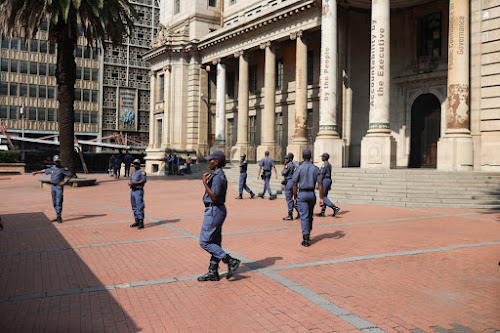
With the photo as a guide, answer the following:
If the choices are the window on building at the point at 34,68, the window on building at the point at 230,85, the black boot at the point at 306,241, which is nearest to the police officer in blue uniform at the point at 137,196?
the black boot at the point at 306,241

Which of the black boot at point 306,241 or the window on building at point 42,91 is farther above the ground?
the window on building at point 42,91

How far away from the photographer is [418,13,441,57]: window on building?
78.0 ft

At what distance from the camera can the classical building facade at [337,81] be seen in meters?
18.9

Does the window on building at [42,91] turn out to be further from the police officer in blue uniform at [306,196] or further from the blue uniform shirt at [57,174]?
the police officer in blue uniform at [306,196]

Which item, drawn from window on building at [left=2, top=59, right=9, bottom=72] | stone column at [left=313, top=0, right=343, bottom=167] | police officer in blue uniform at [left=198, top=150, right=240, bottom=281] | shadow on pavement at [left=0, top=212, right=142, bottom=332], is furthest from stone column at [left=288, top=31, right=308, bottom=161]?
window on building at [left=2, top=59, right=9, bottom=72]

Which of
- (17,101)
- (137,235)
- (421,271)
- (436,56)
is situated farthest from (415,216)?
(17,101)

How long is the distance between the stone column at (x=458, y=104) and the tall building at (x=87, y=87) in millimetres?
44903

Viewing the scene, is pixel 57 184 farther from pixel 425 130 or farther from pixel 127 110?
pixel 127 110

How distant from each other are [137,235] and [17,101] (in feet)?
178

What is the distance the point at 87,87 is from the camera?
200 ft

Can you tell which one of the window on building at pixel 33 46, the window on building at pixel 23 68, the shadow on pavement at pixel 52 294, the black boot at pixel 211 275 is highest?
the window on building at pixel 33 46

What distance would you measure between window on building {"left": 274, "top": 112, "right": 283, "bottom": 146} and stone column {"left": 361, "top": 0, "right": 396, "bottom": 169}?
38.2 ft

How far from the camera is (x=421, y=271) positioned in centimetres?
670

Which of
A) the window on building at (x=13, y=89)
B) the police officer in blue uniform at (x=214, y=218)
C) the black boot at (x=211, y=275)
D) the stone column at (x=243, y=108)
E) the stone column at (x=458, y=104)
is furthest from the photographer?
the window on building at (x=13, y=89)
